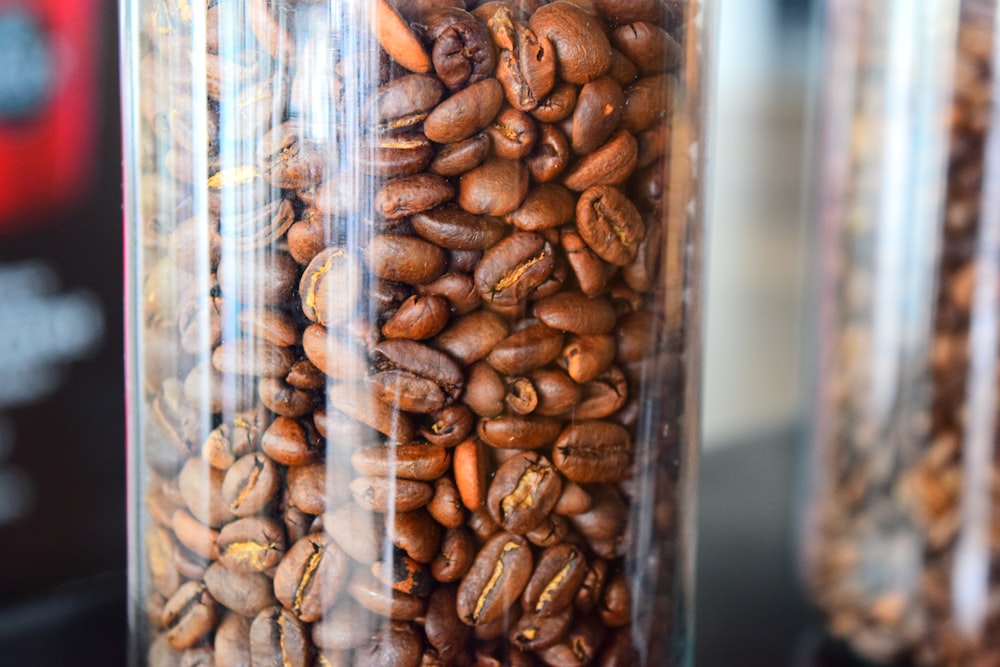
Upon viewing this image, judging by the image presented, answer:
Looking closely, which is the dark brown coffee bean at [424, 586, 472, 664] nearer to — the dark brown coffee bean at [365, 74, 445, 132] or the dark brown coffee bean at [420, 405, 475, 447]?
the dark brown coffee bean at [420, 405, 475, 447]

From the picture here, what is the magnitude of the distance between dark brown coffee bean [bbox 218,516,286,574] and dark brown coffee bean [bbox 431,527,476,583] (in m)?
0.06

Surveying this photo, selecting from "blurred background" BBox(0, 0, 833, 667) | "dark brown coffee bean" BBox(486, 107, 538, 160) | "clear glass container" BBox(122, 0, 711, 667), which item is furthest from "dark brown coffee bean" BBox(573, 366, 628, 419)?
"blurred background" BBox(0, 0, 833, 667)

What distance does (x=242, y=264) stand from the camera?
1.23ft

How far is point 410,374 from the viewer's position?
1.16 ft

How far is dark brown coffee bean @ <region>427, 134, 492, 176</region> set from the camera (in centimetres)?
35

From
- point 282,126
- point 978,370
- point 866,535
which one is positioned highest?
point 282,126

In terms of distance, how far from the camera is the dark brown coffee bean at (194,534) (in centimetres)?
39

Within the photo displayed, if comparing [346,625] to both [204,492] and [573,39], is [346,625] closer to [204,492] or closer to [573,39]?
[204,492]

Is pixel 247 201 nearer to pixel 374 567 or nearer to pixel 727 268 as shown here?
pixel 374 567

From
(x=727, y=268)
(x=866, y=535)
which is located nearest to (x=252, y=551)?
(x=866, y=535)

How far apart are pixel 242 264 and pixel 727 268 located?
36.2 inches

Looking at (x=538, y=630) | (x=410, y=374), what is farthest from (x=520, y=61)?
(x=538, y=630)

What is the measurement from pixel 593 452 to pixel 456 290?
0.09m

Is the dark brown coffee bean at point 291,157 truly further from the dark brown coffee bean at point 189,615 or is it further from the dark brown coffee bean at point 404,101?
the dark brown coffee bean at point 189,615
